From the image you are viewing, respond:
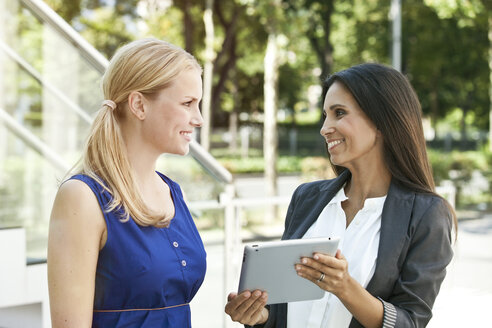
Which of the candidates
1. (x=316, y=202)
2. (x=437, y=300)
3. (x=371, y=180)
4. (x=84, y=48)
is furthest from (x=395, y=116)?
(x=437, y=300)

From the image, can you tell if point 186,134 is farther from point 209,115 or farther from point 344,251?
point 209,115

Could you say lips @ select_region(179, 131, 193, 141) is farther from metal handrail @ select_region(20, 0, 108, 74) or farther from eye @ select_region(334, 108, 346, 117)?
metal handrail @ select_region(20, 0, 108, 74)

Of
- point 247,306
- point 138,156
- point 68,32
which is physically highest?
point 68,32

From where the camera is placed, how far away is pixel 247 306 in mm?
2092

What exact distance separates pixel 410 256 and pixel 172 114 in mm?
907

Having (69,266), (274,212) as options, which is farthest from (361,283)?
(274,212)

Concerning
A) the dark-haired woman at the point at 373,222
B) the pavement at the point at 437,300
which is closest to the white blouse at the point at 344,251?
the dark-haired woman at the point at 373,222

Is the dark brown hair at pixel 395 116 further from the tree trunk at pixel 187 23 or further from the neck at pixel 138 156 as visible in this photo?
the tree trunk at pixel 187 23

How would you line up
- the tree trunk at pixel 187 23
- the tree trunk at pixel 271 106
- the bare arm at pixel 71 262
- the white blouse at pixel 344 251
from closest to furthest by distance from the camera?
the bare arm at pixel 71 262 < the white blouse at pixel 344 251 < the tree trunk at pixel 271 106 < the tree trunk at pixel 187 23

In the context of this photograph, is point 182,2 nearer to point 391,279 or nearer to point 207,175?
point 207,175

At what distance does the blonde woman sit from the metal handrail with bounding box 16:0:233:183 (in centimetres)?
184

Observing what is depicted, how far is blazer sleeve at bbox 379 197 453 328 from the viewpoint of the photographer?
80.1 inches

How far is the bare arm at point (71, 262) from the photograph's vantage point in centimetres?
169

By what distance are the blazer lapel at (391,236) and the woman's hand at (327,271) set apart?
0.18m
